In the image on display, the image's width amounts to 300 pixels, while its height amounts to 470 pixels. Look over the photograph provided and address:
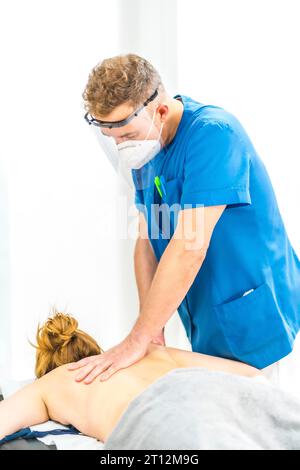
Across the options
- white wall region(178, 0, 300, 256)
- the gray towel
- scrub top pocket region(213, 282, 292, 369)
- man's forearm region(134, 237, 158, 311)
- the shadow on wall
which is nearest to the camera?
the gray towel

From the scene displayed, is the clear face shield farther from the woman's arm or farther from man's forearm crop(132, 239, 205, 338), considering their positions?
the woman's arm

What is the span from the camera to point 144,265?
2.10 m

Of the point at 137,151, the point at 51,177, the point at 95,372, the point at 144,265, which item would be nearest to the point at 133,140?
the point at 137,151

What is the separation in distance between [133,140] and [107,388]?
662mm

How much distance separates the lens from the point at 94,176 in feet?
9.04

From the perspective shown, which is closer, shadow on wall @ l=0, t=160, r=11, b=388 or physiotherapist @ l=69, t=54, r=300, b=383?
physiotherapist @ l=69, t=54, r=300, b=383

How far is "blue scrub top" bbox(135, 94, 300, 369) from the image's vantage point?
167cm

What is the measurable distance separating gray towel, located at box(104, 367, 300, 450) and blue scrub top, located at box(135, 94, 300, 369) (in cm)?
38

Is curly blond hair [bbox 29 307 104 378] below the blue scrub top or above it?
below

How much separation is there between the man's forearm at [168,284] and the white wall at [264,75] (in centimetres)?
74

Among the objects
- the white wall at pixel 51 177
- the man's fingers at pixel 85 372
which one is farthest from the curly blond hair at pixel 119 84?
the white wall at pixel 51 177

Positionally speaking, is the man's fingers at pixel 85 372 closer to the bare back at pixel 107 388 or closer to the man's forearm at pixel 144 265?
the bare back at pixel 107 388

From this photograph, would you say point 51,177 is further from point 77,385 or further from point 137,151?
point 77,385

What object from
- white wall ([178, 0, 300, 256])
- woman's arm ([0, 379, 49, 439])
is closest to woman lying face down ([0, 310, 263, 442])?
woman's arm ([0, 379, 49, 439])
